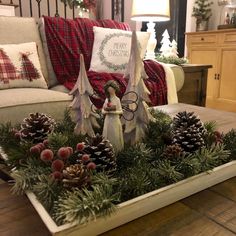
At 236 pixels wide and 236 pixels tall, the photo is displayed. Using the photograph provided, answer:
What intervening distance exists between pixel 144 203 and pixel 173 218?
2.5 inches

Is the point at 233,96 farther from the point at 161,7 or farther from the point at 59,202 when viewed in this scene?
the point at 59,202

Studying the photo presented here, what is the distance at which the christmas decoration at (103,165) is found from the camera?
17.3 inches

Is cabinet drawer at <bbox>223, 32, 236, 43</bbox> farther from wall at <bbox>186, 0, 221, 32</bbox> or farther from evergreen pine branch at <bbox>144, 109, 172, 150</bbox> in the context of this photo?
evergreen pine branch at <bbox>144, 109, 172, 150</bbox>

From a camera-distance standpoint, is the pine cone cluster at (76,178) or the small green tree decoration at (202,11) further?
the small green tree decoration at (202,11)

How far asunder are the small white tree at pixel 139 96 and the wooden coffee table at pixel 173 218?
229 millimetres

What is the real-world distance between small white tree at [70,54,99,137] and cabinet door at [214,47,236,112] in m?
2.78

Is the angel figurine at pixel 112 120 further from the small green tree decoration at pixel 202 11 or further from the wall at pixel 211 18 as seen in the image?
the wall at pixel 211 18

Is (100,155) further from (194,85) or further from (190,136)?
(194,85)

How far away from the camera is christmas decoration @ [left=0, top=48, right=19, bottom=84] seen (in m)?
1.58

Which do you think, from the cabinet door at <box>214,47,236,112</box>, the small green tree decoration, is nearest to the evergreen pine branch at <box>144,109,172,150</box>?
the cabinet door at <box>214,47,236,112</box>

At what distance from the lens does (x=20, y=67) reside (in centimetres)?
165

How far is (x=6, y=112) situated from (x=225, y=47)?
2690 millimetres

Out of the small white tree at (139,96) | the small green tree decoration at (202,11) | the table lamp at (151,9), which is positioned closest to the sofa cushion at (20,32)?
the table lamp at (151,9)

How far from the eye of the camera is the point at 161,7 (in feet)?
7.93
